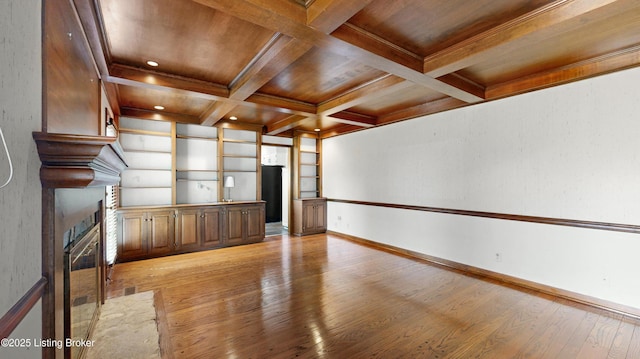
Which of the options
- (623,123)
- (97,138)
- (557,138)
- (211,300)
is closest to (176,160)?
(211,300)

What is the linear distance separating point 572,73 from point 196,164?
20.1 ft

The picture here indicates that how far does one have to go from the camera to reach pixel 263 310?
2.87 meters

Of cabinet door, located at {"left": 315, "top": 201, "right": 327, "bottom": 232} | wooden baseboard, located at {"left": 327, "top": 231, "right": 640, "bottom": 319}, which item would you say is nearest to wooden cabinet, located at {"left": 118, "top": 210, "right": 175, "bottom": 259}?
cabinet door, located at {"left": 315, "top": 201, "right": 327, "bottom": 232}

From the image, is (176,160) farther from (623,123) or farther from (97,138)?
(623,123)

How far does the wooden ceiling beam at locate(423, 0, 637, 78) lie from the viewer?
1886 millimetres

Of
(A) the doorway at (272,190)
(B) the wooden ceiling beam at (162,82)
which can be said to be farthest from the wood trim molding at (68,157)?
(A) the doorway at (272,190)

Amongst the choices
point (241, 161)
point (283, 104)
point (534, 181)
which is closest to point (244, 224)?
point (241, 161)

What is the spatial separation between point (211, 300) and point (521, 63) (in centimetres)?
453

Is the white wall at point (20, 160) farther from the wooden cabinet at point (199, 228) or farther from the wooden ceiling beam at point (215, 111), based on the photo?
the wooden cabinet at point (199, 228)

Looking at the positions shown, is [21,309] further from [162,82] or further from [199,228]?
[199,228]

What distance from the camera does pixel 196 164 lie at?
558 centimetres

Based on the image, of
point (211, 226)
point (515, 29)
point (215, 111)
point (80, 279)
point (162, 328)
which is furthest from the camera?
point (211, 226)

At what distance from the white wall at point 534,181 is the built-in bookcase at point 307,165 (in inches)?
95.1

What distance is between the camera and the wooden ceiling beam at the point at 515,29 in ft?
6.19
